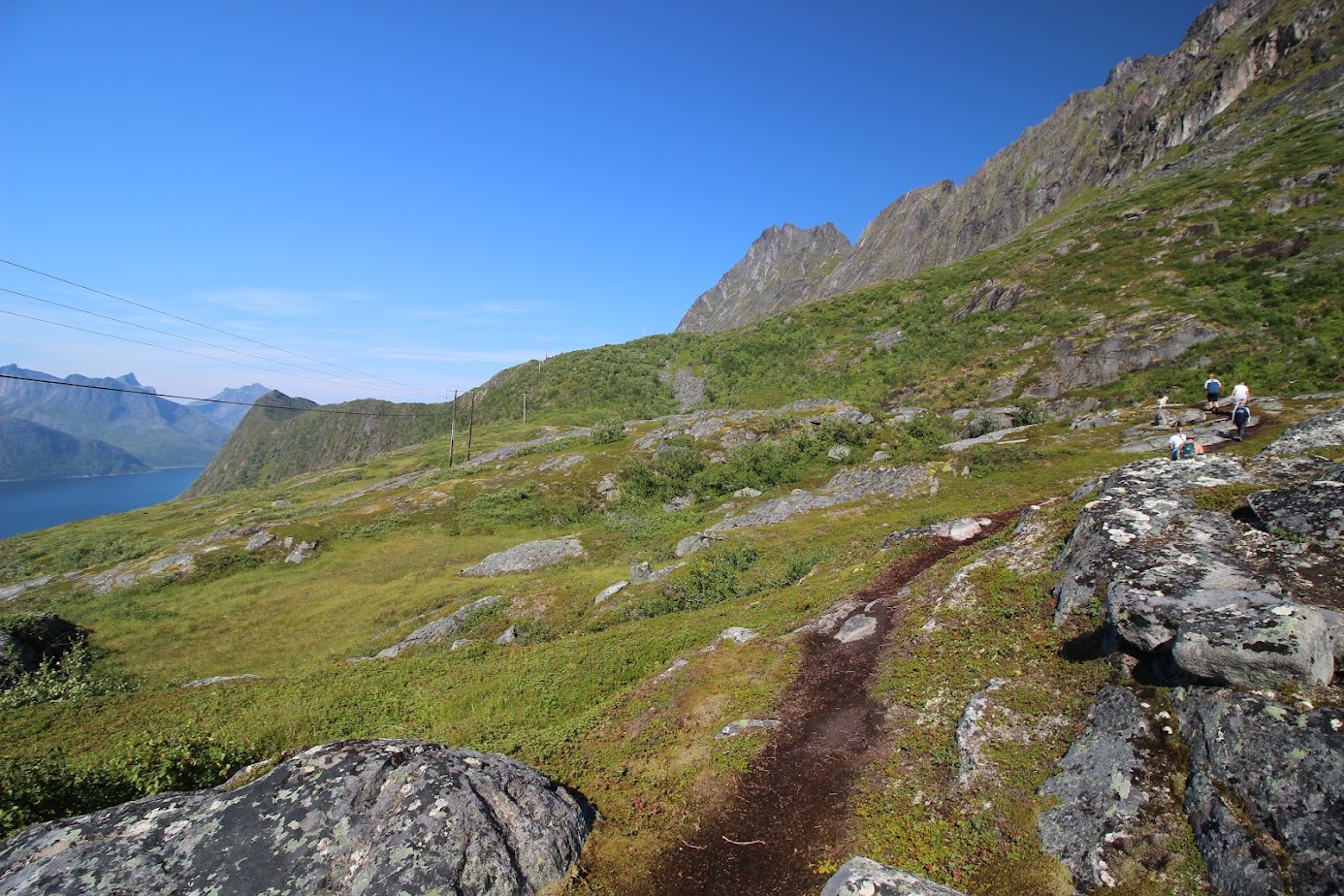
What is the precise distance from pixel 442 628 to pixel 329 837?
23950mm

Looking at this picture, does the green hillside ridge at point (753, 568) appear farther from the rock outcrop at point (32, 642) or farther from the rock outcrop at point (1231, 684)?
the rock outcrop at point (32, 642)

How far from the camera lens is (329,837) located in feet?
26.4

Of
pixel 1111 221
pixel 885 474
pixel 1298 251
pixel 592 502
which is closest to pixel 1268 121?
pixel 1111 221

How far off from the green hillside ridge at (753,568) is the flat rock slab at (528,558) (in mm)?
1726

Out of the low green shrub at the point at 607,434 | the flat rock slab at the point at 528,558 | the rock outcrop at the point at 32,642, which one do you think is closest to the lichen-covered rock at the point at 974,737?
the flat rock slab at the point at 528,558

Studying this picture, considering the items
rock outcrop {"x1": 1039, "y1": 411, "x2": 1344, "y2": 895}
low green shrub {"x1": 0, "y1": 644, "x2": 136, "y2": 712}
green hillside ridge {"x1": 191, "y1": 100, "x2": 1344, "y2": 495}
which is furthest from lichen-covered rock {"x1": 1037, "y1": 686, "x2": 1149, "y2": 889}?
green hillside ridge {"x1": 191, "y1": 100, "x2": 1344, "y2": 495}

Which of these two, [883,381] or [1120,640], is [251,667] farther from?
[883,381]

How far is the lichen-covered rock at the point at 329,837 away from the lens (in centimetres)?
733

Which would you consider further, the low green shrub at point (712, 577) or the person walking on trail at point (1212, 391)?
the person walking on trail at point (1212, 391)

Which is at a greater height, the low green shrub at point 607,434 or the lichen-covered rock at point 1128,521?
the low green shrub at point 607,434

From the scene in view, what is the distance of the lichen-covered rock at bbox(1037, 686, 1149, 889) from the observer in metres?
8.16

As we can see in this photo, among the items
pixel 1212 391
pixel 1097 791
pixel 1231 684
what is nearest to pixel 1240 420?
pixel 1212 391

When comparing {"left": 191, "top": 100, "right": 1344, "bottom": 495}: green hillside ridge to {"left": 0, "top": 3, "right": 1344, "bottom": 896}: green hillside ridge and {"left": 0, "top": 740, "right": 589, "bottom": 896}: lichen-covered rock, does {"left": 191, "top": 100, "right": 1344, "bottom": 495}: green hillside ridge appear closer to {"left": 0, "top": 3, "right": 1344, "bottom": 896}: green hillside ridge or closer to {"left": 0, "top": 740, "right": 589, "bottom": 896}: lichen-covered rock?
{"left": 0, "top": 3, "right": 1344, "bottom": 896}: green hillside ridge

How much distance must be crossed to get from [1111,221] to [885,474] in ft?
254
